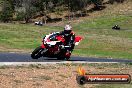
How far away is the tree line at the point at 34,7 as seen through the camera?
120562 mm

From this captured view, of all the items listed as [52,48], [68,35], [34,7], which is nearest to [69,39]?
[68,35]

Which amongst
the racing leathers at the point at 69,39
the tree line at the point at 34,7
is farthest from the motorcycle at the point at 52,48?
the tree line at the point at 34,7

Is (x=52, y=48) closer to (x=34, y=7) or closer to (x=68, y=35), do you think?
(x=68, y=35)

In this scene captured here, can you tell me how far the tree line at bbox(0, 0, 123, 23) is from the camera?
121m

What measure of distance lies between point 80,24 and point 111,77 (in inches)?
3917

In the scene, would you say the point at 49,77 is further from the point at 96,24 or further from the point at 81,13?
the point at 81,13

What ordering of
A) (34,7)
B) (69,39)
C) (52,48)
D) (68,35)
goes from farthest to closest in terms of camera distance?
1. (34,7)
2. (52,48)
3. (69,39)
4. (68,35)

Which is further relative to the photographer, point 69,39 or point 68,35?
point 69,39

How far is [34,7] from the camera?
124875mm

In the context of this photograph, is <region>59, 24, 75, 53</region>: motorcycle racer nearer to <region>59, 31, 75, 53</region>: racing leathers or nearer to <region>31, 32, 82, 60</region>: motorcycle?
<region>59, 31, 75, 53</region>: racing leathers

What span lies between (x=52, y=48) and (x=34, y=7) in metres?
101

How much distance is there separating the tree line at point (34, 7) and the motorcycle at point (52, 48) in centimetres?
Answer: 9319

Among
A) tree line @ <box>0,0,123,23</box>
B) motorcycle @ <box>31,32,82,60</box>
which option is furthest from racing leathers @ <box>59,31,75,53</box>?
tree line @ <box>0,0,123,23</box>

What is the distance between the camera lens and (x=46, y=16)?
415 feet
